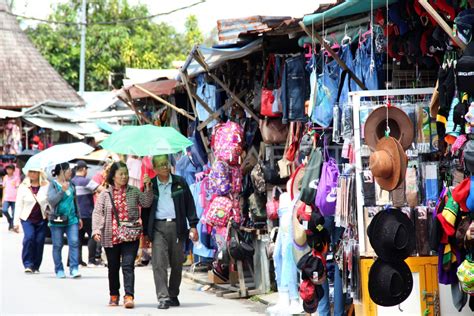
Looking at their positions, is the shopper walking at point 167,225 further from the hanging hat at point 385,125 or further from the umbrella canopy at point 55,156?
the hanging hat at point 385,125

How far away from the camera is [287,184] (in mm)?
11539

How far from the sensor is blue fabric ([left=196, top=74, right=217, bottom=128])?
1520 cm

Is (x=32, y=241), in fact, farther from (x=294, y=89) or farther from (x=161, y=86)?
(x=294, y=89)

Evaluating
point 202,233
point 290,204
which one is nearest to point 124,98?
point 202,233

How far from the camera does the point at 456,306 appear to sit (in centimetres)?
830

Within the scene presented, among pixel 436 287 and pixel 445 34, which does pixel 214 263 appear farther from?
pixel 445 34

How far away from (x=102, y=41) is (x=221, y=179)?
38726 millimetres

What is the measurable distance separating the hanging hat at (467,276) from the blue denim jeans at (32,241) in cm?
1024

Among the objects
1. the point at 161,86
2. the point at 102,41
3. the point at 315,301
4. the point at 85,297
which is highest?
the point at 102,41

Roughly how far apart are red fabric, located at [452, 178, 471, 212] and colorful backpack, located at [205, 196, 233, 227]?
607 cm

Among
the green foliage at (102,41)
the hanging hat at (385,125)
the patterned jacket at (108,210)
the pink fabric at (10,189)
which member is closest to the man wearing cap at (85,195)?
the patterned jacket at (108,210)

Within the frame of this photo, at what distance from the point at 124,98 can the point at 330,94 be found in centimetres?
920

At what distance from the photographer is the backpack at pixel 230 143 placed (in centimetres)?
1348

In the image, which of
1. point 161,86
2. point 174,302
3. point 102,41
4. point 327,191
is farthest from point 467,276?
point 102,41
